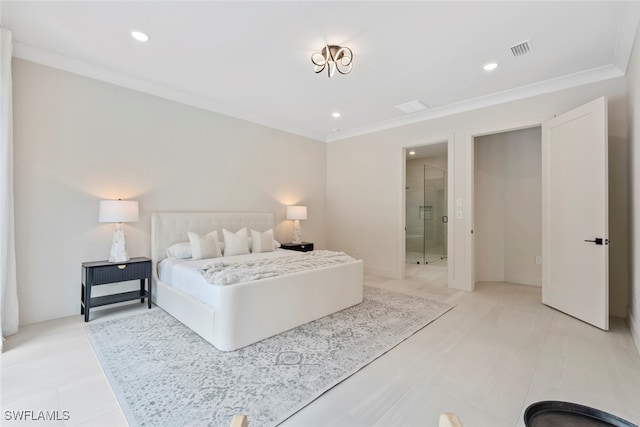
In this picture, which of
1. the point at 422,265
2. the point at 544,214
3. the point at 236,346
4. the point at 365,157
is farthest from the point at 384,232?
the point at 236,346

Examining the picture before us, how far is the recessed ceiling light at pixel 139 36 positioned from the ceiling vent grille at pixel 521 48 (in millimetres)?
3497

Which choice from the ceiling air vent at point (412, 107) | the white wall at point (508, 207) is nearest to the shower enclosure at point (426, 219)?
the white wall at point (508, 207)

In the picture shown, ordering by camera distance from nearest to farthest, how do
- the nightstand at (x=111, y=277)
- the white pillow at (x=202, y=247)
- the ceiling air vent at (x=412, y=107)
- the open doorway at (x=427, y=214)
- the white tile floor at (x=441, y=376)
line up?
the white tile floor at (x=441, y=376) < the nightstand at (x=111, y=277) < the white pillow at (x=202, y=247) < the ceiling air vent at (x=412, y=107) < the open doorway at (x=427, y=214)

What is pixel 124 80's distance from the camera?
11.4 feet

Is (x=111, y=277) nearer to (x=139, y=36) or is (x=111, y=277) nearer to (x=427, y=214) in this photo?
(x=139, y=36)

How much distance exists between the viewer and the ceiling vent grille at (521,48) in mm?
2721

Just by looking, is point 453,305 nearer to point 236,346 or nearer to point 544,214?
point 544,214

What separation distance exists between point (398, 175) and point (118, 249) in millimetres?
4255

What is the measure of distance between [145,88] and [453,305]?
4776 millimetres

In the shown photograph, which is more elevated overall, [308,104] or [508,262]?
[308,104]

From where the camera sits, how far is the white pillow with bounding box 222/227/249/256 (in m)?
3.96

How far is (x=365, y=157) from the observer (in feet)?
18.4

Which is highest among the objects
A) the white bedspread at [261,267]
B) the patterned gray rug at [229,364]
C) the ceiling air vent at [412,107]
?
the ceiling air vent at [412,107]

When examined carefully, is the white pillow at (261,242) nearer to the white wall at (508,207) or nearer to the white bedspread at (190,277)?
the white bedspread at (190,277)
